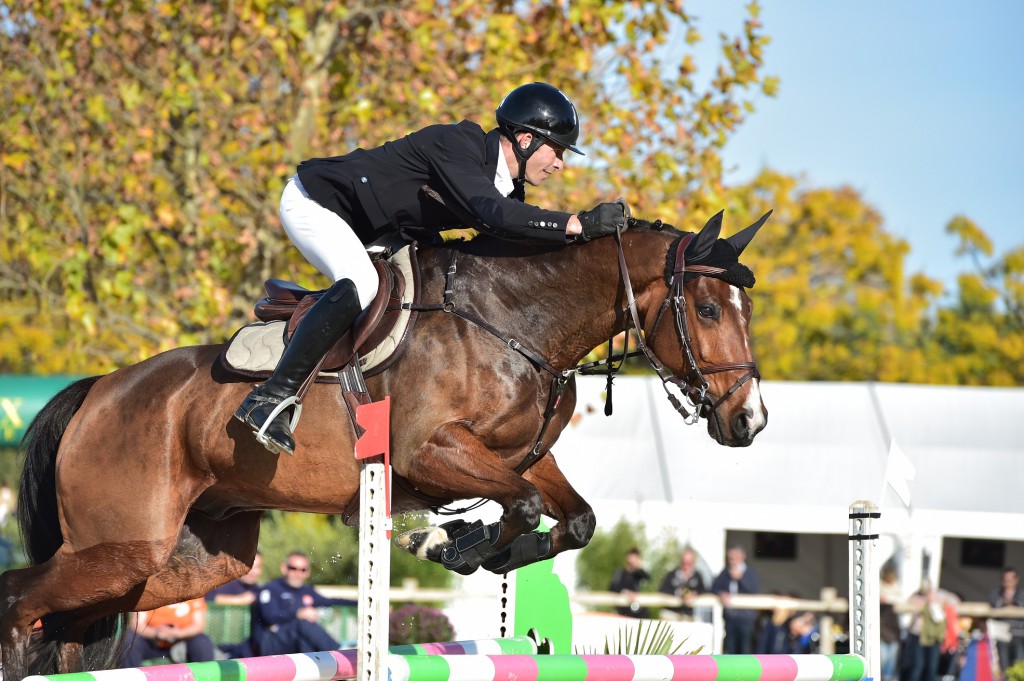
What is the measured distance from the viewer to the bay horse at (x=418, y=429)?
3.66m

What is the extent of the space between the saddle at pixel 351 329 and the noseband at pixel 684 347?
75 cm

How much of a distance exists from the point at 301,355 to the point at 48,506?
55.7 inches

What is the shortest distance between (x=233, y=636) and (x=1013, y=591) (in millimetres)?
6930

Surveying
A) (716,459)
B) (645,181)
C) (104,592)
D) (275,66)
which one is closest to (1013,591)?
(716,459)

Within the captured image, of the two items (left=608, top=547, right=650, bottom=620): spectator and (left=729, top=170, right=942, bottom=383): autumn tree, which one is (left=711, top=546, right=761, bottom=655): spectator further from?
(left=729, top=170, right=942, bottom=383): autumn tree

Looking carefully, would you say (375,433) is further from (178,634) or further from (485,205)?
(178,634)

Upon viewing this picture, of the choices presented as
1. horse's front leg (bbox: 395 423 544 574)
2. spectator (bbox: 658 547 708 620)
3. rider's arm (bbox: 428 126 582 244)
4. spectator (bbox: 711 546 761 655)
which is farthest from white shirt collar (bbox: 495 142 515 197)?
spectator (bbox: 658 547 708 620)

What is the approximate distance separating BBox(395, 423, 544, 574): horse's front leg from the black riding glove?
0.75 m

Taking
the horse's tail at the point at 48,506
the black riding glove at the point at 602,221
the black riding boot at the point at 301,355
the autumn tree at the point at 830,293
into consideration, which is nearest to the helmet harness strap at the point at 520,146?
the black riding glove at the point at 602,221

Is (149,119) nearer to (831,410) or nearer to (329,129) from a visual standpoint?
(329,129)

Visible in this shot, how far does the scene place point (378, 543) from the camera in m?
2.98

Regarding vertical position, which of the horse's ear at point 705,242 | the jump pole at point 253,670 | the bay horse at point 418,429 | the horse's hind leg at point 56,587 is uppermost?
the horse's ear at point 705,242

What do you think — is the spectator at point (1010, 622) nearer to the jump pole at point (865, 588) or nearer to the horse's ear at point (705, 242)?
the jump pole at point (865, 588)

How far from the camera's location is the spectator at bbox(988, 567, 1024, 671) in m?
10.3
